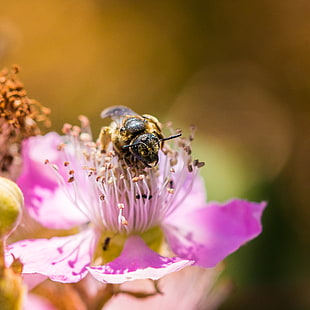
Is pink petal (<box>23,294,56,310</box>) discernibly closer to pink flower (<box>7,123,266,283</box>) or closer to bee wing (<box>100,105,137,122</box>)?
pink flower (<box>7,123,266,283</box>)

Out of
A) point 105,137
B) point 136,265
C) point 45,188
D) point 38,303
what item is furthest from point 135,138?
point 38,303

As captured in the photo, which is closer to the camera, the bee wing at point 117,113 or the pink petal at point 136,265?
the pink petal at point 136,265

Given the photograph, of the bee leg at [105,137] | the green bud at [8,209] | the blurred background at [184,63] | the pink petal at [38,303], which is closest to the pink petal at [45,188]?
the bee leg at [105,137]

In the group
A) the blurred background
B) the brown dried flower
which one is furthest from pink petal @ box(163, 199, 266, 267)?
the blurred background

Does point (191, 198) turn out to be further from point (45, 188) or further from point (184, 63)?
point (184, 63)

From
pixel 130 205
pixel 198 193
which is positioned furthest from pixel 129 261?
pixel 198 193

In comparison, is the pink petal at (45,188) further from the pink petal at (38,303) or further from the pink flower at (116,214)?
the pink petal at (38,303)

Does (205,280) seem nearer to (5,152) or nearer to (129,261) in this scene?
(129,261)
